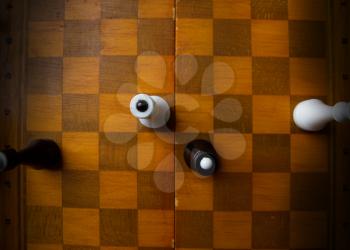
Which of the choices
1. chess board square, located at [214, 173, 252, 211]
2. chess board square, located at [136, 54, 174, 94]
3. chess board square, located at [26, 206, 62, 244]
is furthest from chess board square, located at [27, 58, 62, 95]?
chess board square, located at [214, 173, 252, 211]

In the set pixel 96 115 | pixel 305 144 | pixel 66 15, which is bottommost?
pixel 305 144

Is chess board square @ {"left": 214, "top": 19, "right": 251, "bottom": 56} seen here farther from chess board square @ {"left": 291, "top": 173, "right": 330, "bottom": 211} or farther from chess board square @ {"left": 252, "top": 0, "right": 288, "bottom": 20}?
chess board square @ {"left": 291, "top": 173, "right": 330, "bottom": 211}

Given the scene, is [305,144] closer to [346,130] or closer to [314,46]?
[346,130]

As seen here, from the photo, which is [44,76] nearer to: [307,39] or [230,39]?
[230,39]

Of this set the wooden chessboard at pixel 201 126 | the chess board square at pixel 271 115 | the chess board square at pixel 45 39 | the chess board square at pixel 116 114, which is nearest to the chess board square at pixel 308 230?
the wooden chessboard at pixel 201 126

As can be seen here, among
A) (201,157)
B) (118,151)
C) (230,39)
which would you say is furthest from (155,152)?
(230,39)

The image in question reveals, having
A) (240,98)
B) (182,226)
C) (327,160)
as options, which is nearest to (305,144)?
(327,160)
